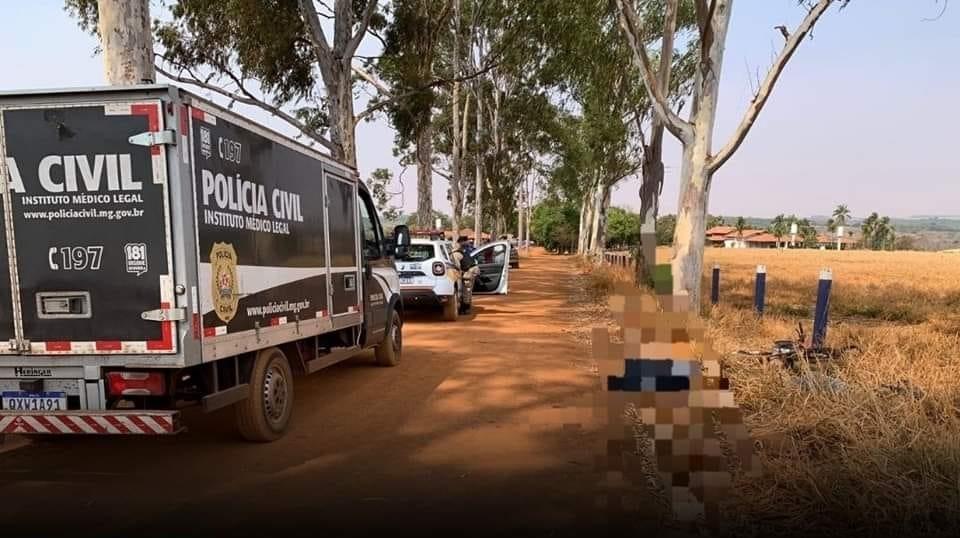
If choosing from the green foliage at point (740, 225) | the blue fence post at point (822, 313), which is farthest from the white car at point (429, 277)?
→ the green foliage at point (740, 225)

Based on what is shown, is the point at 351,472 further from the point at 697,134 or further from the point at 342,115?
the point at 342,115

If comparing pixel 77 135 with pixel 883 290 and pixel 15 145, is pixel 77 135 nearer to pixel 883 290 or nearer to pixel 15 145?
pixel 15 145

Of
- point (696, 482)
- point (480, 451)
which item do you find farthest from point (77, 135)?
point (696, 482)

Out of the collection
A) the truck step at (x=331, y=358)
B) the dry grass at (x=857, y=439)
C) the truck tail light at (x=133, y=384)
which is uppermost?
the truck tail light at (x=133, y=384)

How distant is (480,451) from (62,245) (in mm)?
3276

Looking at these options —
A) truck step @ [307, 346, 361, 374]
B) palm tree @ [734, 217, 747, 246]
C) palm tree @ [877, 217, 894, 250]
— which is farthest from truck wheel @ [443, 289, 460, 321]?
Answer: palm tree @ [734, 217, 747, 246]

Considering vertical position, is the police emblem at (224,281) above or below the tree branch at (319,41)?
below

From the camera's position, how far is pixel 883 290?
21.0 meters

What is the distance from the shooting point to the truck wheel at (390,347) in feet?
28.8

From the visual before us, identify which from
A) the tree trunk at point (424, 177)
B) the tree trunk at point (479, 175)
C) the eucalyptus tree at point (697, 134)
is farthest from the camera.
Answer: the tree trunk at point (479, 175)

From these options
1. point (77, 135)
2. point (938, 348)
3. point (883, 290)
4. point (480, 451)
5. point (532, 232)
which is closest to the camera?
point (77, 135)

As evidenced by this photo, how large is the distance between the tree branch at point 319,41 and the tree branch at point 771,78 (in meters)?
9.47

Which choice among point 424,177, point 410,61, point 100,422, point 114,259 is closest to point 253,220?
point 114,259

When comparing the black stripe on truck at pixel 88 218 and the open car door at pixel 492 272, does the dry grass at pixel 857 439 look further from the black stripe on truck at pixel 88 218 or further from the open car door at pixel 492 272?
the open car door at pixel 492 272
